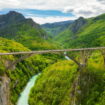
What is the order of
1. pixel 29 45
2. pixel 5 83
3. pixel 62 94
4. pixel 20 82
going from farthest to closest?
pixel 29 45, pixel 20 82, pixel 62 94, pixel 5 83

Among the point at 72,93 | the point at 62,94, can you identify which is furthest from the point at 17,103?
the point at 72,93

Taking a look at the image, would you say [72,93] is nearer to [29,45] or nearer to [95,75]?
[95,75]

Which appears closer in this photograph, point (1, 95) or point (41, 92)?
point (1, 95)

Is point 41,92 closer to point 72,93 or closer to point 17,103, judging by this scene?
point 17,103

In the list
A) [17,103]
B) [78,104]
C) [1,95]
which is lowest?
[17,103]

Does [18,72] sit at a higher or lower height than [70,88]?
lower

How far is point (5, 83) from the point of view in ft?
156

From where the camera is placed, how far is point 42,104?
185 ft

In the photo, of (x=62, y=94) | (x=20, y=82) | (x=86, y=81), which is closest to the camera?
(x=86, y=81)

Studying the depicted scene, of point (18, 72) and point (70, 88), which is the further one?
point (18, 72)

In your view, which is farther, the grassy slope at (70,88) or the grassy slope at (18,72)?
the grassy slope at (18,72)

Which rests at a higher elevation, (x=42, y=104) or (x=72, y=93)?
(x=72, y=93)

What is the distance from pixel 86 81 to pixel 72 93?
457cm

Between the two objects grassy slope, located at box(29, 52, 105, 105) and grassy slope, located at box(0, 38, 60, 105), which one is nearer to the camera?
grassy slope, located at box(29, 52, 105, 105)
